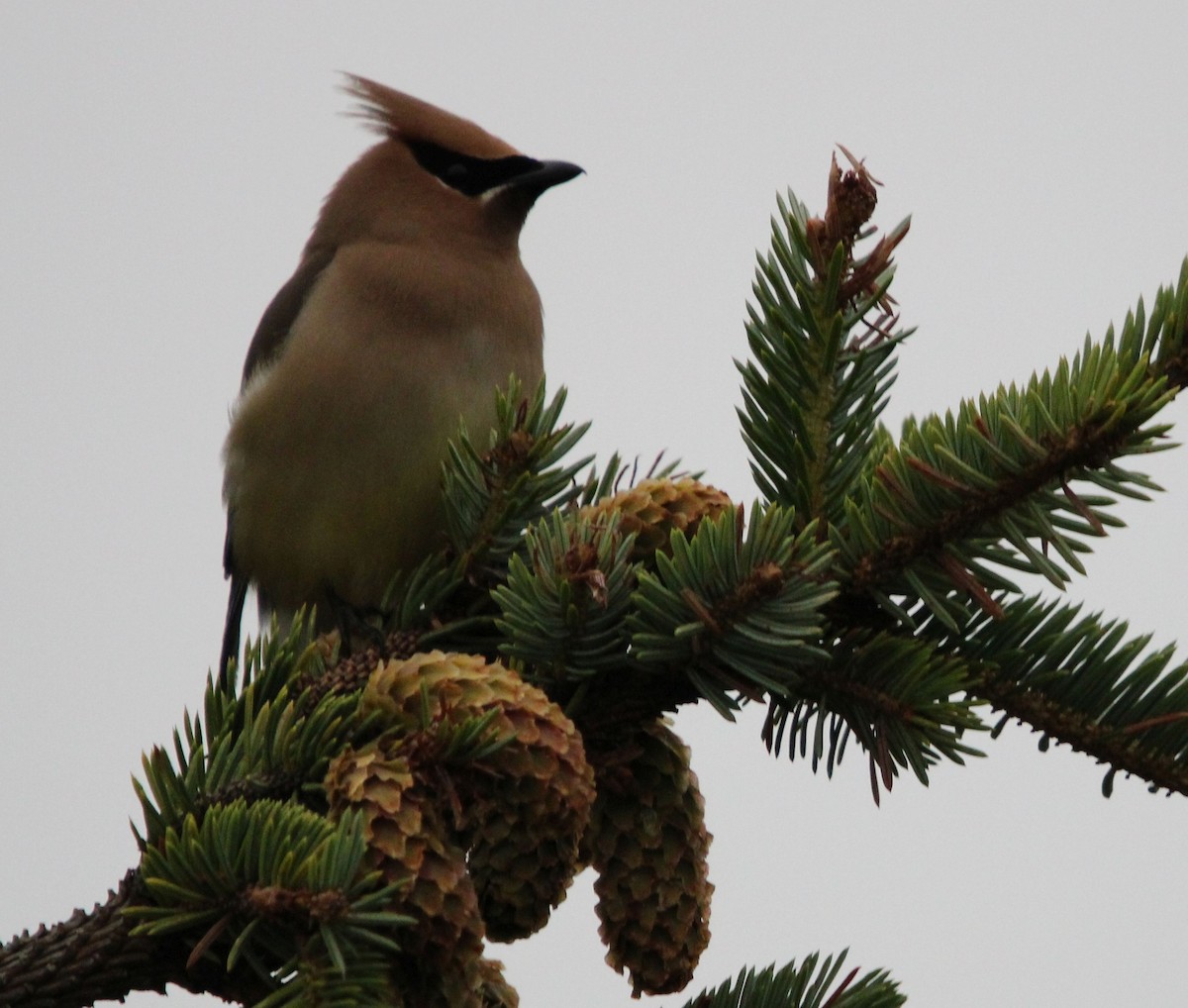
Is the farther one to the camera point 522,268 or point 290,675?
point 522,268

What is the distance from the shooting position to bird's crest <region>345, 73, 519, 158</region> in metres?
4.38

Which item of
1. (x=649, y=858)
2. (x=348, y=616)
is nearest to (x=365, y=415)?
(x=348, y=616)

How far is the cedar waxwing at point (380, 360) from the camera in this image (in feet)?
11.2

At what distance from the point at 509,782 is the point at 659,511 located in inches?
17.6

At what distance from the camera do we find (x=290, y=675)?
6.28 ft

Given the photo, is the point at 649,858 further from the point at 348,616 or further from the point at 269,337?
the point at 269,337

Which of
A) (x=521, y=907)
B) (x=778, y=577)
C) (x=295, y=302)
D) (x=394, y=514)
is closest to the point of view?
(x=778, y=577)

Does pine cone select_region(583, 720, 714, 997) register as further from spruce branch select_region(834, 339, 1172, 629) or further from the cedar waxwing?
the cedar waxwing

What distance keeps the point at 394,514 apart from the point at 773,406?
5.14 feet

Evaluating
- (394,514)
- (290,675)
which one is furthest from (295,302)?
(290,675)

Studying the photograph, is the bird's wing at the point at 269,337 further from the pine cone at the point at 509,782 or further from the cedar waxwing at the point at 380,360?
the pine cone at the point at 509,782

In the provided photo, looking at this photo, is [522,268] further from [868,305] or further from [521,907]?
[521,907]

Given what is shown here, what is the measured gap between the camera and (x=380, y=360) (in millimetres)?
3570

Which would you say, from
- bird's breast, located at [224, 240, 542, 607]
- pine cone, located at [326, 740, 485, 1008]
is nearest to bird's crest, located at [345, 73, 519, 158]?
bird's breast, located at [224, 240, 542, 607]
